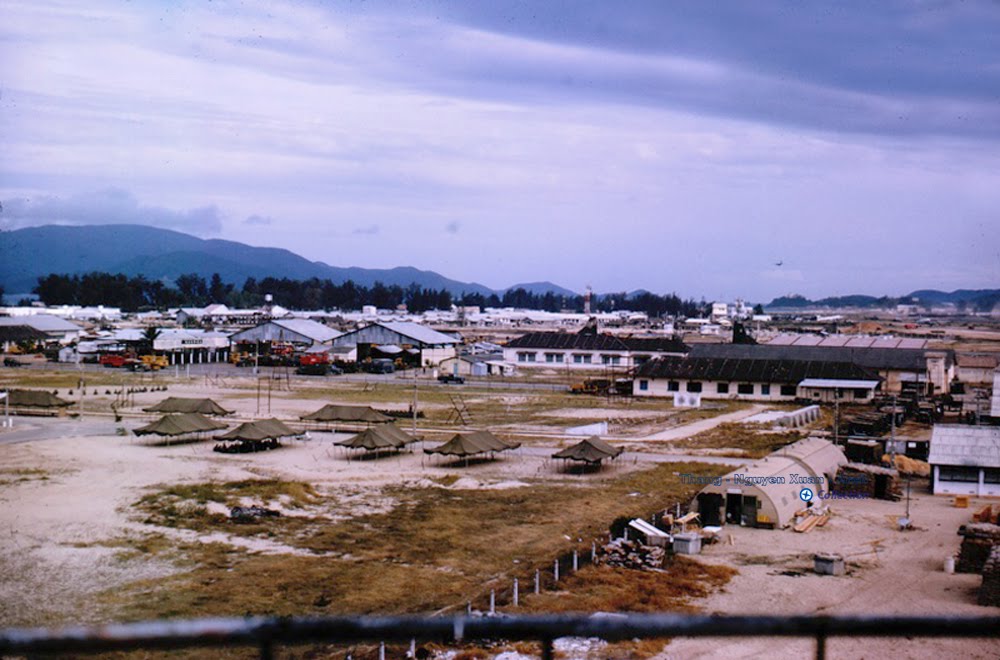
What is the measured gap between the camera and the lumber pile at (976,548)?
21219 millimetres

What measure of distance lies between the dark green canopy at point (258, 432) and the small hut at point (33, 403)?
50.3 feet

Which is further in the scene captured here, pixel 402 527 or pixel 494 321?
pixel 494 321

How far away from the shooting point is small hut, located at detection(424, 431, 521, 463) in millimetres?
34094

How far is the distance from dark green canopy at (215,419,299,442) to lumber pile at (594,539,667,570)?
19622 millimetres

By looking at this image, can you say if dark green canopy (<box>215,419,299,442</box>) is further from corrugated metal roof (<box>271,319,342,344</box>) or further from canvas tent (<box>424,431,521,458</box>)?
corrugated metal roof (<box>271,319,342,344</box>)

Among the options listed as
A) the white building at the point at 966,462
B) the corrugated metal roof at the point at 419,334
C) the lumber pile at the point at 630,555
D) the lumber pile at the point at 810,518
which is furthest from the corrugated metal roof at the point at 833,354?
the lumber pile at the point at 630,555

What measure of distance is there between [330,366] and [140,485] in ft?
167

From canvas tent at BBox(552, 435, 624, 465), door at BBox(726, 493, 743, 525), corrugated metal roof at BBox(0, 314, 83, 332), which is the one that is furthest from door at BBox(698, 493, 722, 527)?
corrugated metal roof at BBox(0, 314, 83, 332)

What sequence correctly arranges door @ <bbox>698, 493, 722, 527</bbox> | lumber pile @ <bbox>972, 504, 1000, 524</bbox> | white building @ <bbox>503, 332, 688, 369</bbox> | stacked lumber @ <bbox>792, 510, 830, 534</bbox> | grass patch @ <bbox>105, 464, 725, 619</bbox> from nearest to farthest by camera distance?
grass patch @ <bbox>105, 464, 725, 619</bbox> → stacked lumber @ <bbox>792, 510, 830, 534</bbox> → lumber pile @ <bbox>972, 504, 1000, 524</bbox> → door @ <bbox>698, 493, 722, 527</bbox> → white building @ <bbox>503, 332, 688, 369</bbox>

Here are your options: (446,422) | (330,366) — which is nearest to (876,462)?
(446,422)

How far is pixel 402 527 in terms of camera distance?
24.1m

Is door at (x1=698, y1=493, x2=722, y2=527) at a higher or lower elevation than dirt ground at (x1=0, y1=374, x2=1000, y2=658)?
higher

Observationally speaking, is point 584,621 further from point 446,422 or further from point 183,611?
point 446,422

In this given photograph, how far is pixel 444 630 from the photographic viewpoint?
2391 millimetres
